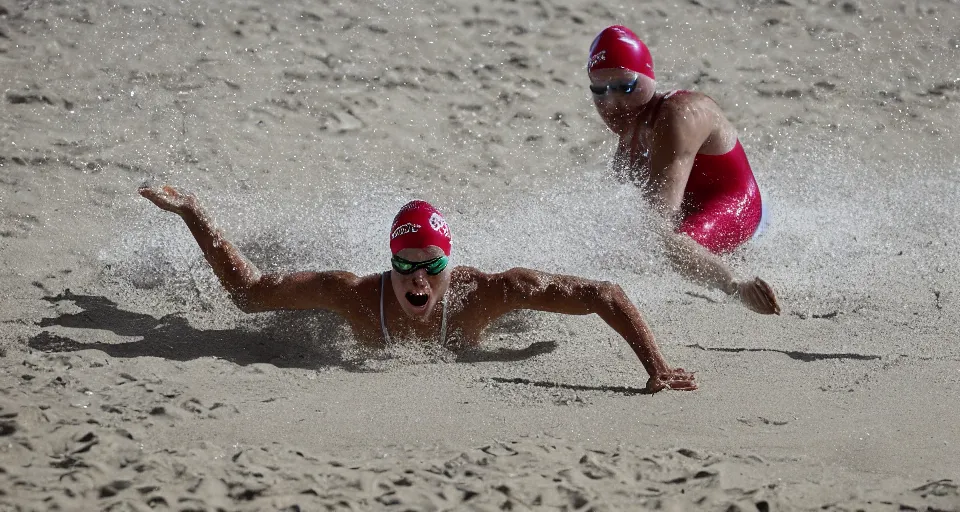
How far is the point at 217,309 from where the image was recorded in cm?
509

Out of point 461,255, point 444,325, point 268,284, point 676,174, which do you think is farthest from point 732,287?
point 268,284

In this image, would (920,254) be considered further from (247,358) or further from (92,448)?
(92,448)

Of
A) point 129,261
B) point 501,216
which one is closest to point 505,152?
point 501,216

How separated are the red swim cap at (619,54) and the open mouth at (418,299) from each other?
165 centimetres

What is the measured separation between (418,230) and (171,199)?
45.5 inches

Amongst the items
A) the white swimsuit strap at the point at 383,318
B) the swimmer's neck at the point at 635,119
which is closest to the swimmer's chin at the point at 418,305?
the white swimsuit strap at the point at 383,318

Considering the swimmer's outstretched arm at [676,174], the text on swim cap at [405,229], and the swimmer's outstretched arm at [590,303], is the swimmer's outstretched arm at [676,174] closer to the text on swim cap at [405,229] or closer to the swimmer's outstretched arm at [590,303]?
the swimmer's outstretched arm at [590,303]

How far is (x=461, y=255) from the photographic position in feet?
19.1

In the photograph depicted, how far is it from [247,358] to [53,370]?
824mm

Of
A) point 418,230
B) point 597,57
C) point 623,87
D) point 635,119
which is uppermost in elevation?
point 597,57

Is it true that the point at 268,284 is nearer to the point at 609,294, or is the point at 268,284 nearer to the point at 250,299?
the point at 250,299

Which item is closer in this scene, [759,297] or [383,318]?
[759,297]

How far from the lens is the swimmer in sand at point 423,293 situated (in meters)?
4.38

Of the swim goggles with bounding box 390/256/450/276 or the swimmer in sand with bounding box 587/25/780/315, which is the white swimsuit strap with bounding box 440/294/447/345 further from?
the swimmer in sand with bounding box 587/25/780/315
